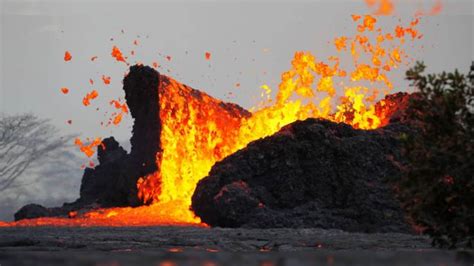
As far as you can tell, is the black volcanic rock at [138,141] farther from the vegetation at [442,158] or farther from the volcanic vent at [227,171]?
the vegetation at [442,158]

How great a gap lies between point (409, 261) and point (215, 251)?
11.2ft

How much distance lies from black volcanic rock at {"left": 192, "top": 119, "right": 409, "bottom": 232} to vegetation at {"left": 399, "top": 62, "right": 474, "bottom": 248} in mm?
7403

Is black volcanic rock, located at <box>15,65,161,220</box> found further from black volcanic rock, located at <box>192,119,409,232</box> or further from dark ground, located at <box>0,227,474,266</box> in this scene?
dark ground, located at <box>0,227,474,266</box>

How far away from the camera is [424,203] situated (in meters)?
12.7

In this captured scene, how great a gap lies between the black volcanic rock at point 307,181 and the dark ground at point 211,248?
6.02ft

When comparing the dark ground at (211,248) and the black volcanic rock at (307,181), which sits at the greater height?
the black volcanic rock at (307,181)

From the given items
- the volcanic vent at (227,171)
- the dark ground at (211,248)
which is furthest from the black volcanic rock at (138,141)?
the dark ground at (211,248)

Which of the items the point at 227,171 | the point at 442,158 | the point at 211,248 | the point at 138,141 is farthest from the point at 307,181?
the point at 442,158

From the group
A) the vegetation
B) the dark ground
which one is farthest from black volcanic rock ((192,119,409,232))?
the vegetation

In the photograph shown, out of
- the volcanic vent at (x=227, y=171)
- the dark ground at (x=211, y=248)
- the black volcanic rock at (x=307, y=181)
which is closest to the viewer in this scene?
the dark ground at (x=211, y=248)

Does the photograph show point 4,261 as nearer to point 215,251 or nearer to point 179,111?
point 215,251

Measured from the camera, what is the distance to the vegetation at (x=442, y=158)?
1248 cm

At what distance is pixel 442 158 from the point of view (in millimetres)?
12500

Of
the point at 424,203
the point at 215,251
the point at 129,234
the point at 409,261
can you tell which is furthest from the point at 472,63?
the point at 129,234
